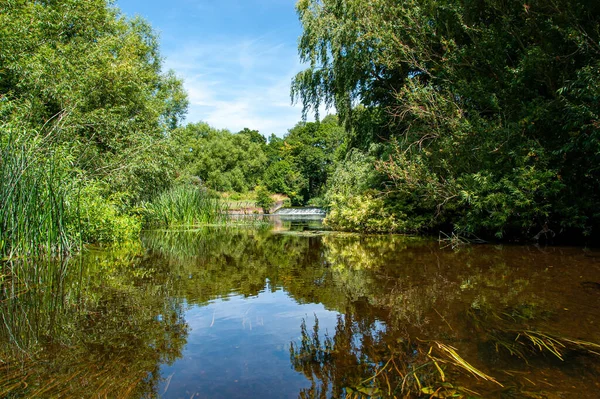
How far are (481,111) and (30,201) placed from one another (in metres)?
8.63

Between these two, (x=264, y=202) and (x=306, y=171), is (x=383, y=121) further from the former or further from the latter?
(x=306, y=171)

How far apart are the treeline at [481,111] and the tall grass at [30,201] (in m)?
6.80

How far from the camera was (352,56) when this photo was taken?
1139cm

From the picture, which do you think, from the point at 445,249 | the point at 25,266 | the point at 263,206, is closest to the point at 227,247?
the point at 25,266

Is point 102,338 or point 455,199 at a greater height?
point 455,199

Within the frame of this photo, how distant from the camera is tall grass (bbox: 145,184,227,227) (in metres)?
14.0

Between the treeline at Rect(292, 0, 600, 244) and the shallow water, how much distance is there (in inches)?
108

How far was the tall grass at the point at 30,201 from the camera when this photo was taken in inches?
177

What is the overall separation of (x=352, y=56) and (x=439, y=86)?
274 centimetres

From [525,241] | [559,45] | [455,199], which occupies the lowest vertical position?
[525,241]

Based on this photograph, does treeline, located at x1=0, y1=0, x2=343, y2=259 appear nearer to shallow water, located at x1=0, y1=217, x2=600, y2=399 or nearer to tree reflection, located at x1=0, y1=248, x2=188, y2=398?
shallow water, located at x1=0, y1=217, x2=600, y2=399

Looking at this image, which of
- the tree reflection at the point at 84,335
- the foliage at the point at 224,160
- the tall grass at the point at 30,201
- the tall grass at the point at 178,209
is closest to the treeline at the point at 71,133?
the tall grass at the point at 30,201

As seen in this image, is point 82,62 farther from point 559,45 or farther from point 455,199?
point 559,45

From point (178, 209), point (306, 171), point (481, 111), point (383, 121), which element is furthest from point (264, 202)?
point (481, 111)
